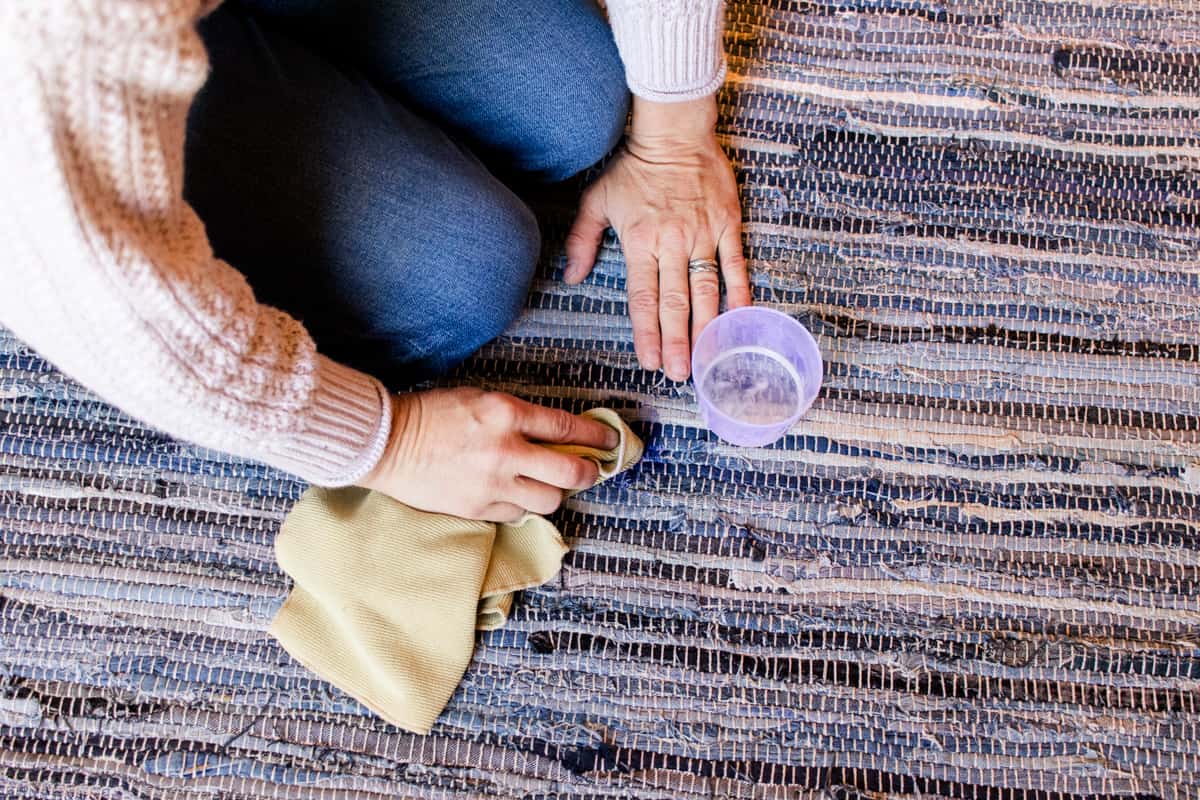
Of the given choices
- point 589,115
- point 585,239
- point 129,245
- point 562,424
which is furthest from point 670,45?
point 129,245

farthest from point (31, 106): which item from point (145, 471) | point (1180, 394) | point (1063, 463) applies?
point (1180, 394)

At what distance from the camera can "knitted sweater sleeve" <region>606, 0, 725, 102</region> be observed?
693 mm

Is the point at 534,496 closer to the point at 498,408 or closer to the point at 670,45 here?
the point at 498,408

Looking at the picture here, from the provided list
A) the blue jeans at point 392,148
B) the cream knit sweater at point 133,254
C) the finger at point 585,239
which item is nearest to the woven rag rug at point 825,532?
the finger at point 585,239

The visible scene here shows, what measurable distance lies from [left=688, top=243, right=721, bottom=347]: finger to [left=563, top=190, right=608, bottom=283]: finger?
0.34 feet

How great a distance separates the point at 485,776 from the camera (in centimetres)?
77

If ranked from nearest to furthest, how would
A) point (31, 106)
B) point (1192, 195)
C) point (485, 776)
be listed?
point (31, 106)
point (485, 776)
point (1192, 195)

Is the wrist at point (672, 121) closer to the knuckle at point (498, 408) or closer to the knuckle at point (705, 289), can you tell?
the knuckle at point (705, 289)

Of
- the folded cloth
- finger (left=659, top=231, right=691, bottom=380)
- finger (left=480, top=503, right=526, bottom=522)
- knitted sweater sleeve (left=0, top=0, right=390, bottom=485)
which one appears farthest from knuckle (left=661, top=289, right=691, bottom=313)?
knitted sweater sleeve (left=0, top=0, right=390, bottom=485)

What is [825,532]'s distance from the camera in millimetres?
824

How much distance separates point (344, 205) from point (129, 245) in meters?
0.24

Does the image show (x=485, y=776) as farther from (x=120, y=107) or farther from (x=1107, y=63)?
(x=1107, y=63)

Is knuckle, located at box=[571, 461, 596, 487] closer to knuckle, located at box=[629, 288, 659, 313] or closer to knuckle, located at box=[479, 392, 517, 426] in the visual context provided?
knuckle, located at box=[479, 392, 517, 426]

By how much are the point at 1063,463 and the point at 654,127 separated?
52 centimetres
